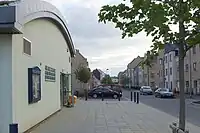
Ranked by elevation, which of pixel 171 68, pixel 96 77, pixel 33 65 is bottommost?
pixel 96 77

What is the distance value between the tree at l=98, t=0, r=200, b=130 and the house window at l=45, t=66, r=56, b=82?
11.3 metres

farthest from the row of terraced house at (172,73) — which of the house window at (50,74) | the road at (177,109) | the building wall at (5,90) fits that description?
the building wall at (5,90)

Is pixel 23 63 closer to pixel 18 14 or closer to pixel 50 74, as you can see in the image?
pixel 18 14

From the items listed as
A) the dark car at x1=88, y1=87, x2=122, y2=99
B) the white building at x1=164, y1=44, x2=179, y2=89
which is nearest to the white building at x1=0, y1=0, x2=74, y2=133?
the dark car at x1=88, y1=87, x2=122, y2=99

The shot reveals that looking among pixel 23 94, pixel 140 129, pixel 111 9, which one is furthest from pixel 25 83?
pixel 111 9

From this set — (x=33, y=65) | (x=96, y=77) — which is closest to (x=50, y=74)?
(x=33, y=65)

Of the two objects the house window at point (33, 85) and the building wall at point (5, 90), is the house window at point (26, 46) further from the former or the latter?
the building wall at point (5, 90)

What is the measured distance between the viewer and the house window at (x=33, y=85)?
15203 mm

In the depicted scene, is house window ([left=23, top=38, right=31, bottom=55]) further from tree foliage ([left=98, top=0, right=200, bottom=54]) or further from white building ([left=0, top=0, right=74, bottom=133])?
tree foliage ([left=98, top=0, right=200, bottom=54])

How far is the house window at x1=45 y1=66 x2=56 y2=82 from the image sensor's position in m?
20.9

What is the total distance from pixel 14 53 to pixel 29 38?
114 inches

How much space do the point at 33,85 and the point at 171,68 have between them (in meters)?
68.9

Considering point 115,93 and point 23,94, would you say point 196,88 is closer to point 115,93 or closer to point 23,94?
point 115,93

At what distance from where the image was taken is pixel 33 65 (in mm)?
16609
